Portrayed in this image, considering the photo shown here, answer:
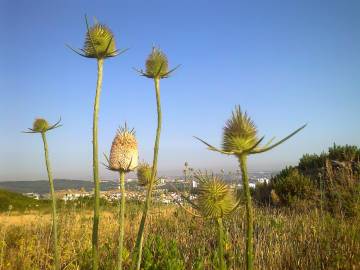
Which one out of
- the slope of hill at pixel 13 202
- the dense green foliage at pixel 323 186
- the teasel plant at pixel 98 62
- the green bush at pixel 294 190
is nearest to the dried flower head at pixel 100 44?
the teasel plant at pixel 98 62

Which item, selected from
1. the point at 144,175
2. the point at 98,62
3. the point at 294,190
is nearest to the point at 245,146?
the point at 98,62

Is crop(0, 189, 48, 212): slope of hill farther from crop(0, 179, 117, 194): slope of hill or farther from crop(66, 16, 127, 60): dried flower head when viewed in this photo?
crop(66, 16, 127, 60): dried flower head

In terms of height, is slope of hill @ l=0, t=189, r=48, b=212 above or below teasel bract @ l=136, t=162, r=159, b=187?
below

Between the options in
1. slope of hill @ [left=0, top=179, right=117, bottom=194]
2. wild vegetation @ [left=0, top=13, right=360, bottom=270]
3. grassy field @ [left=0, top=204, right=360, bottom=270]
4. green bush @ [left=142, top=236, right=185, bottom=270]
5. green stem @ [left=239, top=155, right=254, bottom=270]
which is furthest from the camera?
slope of hill @ [left=0, top=179, right=117, bottom=194]

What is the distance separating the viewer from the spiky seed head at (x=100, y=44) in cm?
286

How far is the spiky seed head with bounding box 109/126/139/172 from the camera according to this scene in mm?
2925

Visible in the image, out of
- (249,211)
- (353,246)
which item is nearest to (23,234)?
(353,246)

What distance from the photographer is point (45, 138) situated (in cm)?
423

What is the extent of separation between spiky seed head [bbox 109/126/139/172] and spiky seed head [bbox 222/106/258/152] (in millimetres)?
872

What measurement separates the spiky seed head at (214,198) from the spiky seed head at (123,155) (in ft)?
1.74

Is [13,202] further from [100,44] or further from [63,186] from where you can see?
[100,44]

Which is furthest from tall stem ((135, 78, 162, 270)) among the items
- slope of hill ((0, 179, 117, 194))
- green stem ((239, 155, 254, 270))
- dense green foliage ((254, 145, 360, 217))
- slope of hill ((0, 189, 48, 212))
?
slope of hill ((0, 189, 48, 212))

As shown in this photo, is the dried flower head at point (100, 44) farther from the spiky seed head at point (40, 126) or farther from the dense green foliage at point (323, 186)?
the dense green foliage at point (323, 186)

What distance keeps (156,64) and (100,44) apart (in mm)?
486
